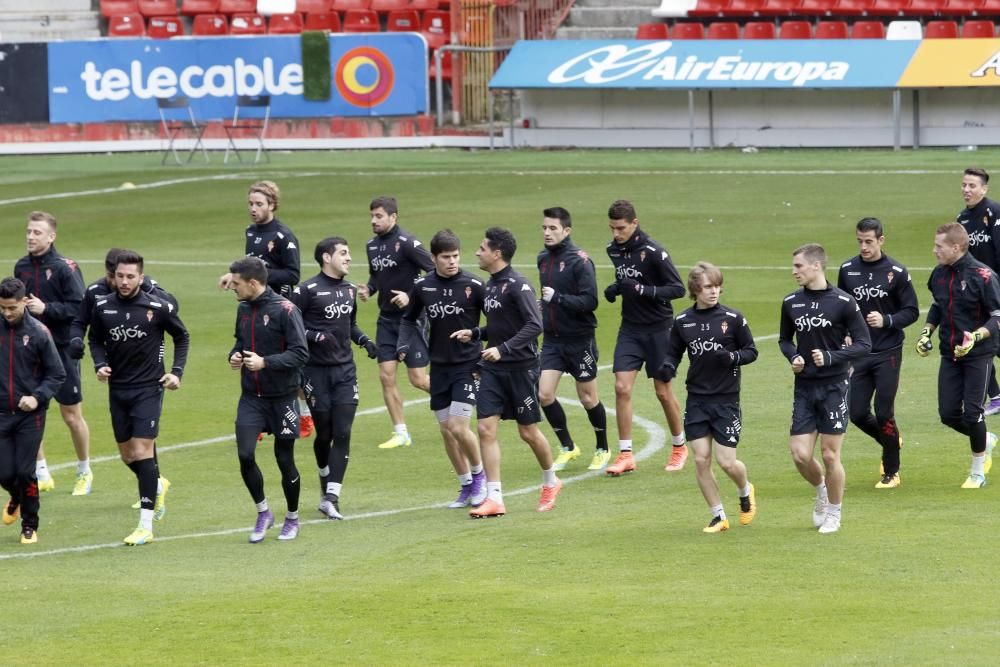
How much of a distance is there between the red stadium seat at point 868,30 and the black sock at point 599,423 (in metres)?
28.4

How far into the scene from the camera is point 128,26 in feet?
159

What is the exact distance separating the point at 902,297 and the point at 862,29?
29485 mm

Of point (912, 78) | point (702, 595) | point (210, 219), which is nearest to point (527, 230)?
point (210, 219)

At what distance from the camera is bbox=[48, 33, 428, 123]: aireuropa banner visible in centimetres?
4541

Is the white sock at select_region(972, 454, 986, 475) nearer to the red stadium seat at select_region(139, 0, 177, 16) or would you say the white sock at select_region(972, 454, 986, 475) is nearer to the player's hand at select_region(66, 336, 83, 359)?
the player's hand at select_region(66, 336, 83, 359)

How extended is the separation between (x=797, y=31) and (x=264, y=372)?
31.8 m

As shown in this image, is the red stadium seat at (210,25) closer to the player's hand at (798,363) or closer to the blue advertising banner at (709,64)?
the blue advertising banner at (709,64)

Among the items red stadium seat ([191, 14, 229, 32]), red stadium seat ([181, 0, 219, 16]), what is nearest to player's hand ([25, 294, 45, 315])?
red stadium seat ([191, 14, 229, 32])

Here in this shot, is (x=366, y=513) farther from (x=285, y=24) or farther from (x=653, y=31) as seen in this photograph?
(x=285, y=24)

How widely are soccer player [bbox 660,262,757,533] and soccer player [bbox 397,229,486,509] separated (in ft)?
6.30

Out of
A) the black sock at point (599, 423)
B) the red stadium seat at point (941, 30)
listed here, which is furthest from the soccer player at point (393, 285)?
the red stadium seat at point (941, 30)

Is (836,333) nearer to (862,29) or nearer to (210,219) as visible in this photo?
(210,219)

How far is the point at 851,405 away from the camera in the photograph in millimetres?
13617

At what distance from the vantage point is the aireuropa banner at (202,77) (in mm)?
45406
